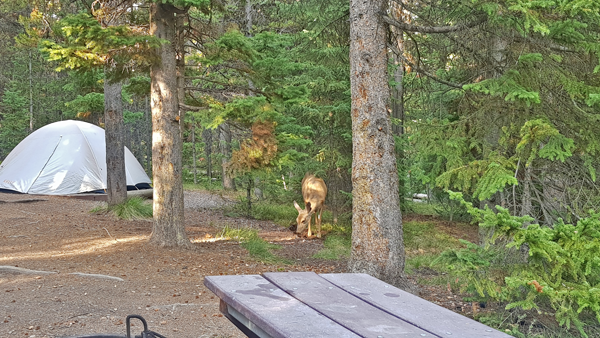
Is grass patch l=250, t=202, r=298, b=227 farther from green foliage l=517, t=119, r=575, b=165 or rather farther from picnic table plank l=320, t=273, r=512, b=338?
picnic table plank l=320, t=273, r=512, b=338

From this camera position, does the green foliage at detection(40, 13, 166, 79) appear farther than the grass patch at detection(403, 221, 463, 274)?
No

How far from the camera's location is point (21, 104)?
2309 centimetres

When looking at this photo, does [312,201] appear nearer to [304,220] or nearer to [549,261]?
[304,220]

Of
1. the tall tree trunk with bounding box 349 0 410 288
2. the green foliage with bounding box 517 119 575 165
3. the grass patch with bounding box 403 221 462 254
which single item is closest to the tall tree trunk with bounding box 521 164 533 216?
the green foliage with bounding box 517 119 575 165

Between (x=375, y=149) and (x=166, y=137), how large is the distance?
3707 mm

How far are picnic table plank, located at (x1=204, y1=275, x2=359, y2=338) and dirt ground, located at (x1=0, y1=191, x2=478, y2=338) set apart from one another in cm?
216

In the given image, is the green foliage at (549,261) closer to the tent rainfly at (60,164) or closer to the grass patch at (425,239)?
the grass patch at (425,239)

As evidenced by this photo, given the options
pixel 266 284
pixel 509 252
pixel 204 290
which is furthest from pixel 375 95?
pixel 266 284

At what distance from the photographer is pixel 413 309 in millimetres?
2924

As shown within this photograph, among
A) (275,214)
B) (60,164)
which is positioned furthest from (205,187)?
(275,214)

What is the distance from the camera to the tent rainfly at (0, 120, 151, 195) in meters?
16.1

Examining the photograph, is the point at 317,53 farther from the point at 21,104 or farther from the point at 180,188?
the point at 21,104

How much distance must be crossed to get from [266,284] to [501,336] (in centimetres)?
151

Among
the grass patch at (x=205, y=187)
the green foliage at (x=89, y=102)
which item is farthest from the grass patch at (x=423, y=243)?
the grass patch at (x=205, y=187)
